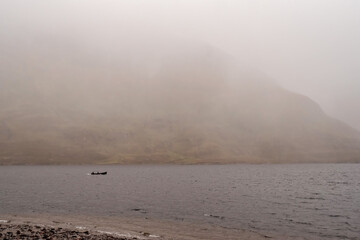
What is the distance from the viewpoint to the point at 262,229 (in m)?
42.7

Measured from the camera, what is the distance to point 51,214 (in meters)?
51.9

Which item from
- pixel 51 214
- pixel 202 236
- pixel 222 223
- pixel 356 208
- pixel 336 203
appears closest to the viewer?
pixel 202 236

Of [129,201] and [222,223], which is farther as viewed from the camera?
[129,201]

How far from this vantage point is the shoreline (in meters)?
35.1

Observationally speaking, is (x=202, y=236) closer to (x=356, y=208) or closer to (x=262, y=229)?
(x=262, y=229)

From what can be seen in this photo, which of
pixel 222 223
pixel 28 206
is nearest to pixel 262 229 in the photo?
pixel 222 223

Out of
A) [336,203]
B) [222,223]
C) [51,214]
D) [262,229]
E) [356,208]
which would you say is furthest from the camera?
[336,203]

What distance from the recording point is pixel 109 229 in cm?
4112

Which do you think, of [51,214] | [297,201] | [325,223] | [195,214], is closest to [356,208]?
[297,201]

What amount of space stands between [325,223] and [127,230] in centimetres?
2755

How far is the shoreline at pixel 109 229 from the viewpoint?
115 ft

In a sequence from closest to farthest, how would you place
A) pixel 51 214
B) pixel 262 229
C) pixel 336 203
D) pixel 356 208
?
1. pixel 262 229
2. pixel 51 214
3. pixel 356 208
4. pixel 336 203

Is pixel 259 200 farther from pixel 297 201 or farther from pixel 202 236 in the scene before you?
pixel 202 236

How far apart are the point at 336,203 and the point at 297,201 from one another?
719 centimetres
